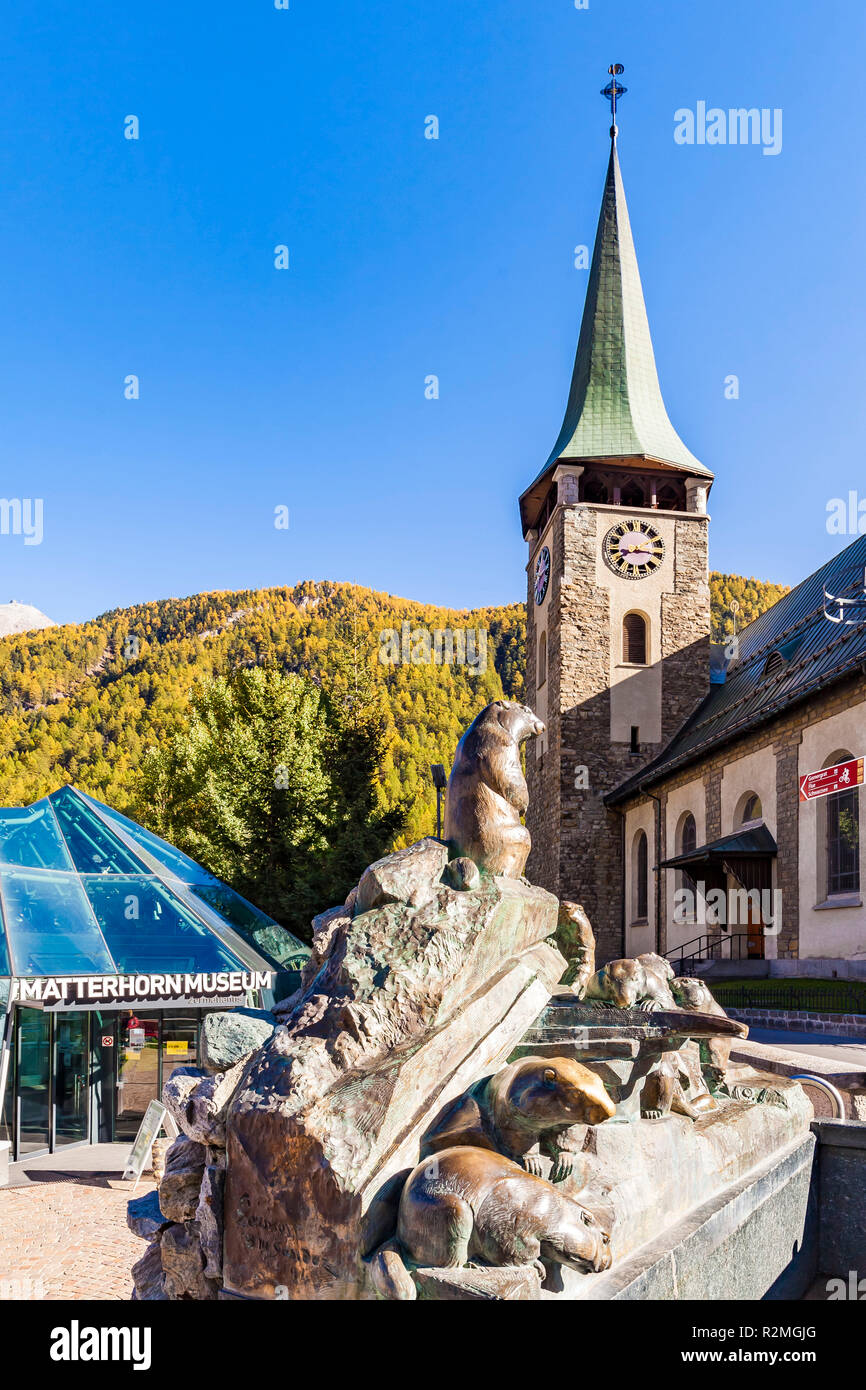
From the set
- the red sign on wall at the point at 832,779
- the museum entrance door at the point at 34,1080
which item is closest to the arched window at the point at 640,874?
the red sign on wall at the point at 832,779

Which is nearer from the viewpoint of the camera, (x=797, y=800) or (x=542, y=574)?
(x=797, y=800)

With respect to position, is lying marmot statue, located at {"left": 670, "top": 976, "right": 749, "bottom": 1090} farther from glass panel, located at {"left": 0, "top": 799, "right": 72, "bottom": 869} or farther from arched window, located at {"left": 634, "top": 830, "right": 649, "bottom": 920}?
arched window, located at {"left": 634, "top": 830, "right": 649, "bottom": 920}

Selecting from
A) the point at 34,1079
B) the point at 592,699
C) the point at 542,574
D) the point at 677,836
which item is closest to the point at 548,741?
the point at 592,699

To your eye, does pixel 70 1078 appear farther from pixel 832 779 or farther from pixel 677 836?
pixel 677 836

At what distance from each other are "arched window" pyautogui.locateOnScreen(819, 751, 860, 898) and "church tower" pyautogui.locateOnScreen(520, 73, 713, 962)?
1166 cm

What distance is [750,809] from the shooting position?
2739 cm

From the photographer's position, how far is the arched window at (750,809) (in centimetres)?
2681

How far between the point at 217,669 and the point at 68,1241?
218ft

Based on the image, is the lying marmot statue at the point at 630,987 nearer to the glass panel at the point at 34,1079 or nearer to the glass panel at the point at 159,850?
the glass panel at the point at 34,1079

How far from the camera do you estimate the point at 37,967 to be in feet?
39.5

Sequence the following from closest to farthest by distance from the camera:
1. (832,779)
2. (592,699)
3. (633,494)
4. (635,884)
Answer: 1. (832,779)
2. (635,884)
3. (592,699)
4. (633,494)

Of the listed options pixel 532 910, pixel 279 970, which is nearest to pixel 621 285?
pixel 279 970

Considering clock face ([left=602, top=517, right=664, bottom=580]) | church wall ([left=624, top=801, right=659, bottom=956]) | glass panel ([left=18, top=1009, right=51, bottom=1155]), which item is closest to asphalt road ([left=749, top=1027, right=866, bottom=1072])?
glass panel ([left=18, top=1009, right=51, bottom=1155])
